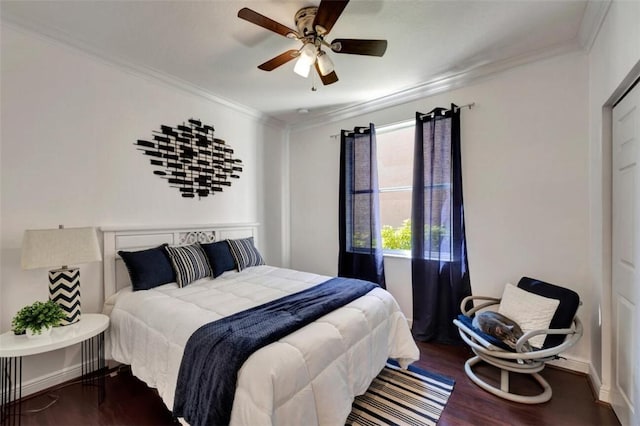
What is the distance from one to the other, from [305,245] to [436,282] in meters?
1.93

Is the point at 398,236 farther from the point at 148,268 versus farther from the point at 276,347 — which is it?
the point at 148,268

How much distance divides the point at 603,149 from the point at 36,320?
13.0 ft

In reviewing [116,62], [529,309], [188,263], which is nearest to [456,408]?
[529,309]

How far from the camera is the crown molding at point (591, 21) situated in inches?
70.4

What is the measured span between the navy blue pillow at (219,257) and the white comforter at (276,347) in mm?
213

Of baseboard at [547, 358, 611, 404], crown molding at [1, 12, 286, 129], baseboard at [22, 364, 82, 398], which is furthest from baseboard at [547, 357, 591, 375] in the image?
crown molding at [1, 12, 286, 129]

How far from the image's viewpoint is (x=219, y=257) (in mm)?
2857

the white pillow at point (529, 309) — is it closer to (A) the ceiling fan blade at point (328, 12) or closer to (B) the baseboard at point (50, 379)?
(A) the ceiling fan blade at point (328, 12)

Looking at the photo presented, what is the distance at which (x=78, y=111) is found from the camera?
2.30m

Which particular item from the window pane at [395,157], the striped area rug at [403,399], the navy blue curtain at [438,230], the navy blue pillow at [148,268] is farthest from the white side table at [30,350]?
the window pane at [395,157]

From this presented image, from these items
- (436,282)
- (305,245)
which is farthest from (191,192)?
(436,282)

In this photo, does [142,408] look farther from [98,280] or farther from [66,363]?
[98,280]

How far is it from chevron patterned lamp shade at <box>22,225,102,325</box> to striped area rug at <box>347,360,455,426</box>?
2.07 meters

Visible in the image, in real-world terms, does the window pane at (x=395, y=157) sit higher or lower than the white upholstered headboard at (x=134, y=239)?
higher
